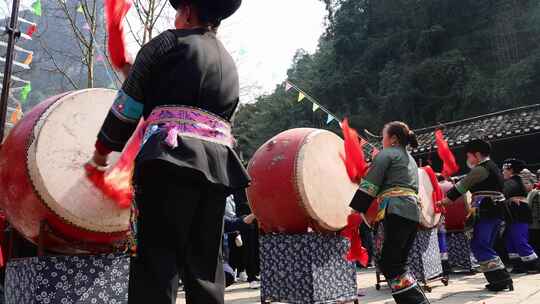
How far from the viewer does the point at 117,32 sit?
6.35 ft

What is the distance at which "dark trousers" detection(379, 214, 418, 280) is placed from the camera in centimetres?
339

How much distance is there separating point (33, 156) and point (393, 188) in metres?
2.37

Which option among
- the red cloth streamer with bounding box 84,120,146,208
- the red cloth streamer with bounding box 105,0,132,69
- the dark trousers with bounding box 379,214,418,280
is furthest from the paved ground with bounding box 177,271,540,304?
the red cloth streamer with bounding box 105,0,132,69

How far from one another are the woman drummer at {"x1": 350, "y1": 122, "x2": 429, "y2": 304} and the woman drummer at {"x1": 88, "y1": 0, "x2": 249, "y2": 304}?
192 cm

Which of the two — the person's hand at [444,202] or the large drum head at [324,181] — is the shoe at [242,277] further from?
the large drum head at [324,181]

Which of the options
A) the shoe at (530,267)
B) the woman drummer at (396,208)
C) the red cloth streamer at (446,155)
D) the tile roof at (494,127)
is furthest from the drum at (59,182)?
the tile roof at (494,127)

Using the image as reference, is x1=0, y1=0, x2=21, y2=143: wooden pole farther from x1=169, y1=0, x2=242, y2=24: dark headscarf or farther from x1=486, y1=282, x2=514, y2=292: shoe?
x1=486, y1=282, x2=514, y2=292: shoe

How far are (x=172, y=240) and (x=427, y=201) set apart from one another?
412cm

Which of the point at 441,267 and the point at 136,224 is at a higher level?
the point at 136,224

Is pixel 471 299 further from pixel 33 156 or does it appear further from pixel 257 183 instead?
pixel 33 156

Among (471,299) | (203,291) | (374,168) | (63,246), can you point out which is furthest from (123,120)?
(471,299)

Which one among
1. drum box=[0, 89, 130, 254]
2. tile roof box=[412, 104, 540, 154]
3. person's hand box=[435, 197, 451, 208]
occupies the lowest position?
person's hand box=[435, 197, 451, 208]

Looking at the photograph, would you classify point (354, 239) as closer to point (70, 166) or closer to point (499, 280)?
point (499, 280)

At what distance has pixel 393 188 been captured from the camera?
11.8 feet
